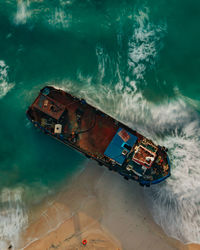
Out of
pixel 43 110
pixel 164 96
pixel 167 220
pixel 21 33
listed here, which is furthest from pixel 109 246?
pixel 21 33

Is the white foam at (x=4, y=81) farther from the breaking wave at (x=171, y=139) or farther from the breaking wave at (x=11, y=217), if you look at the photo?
the breaking wave at (x=11, y=217)

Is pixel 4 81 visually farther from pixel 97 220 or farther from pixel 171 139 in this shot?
pixel 171 139

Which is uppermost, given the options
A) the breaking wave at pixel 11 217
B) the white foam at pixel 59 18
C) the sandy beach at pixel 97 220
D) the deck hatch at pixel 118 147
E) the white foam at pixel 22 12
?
the white foam at pixel 59 18

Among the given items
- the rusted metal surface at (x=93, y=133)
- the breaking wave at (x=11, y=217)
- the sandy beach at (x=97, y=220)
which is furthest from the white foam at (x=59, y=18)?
the breaking wave at (x=11, y=217)

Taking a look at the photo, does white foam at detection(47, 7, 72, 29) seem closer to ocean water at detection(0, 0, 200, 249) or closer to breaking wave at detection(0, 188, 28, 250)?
ocean water at detection(0, 0, 200, 249)

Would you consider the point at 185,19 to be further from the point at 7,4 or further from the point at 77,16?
the point at 7,4

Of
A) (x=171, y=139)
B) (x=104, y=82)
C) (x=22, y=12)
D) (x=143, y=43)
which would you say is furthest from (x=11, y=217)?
(x=143, y=43)

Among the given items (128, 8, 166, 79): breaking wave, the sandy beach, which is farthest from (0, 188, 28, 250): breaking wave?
(128, 8, 166, 79): breaking wave
